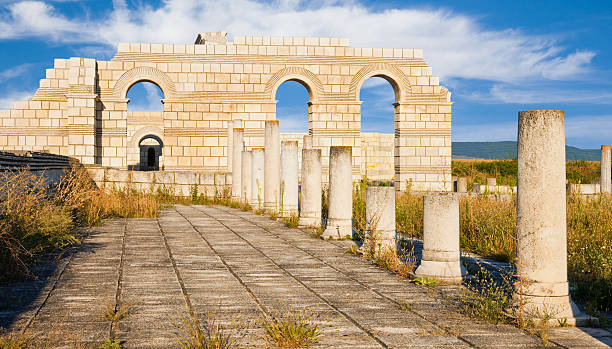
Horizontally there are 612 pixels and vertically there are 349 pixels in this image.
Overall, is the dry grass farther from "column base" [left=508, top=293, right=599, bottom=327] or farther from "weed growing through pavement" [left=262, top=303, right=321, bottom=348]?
"column base" [left=508, top=293, right=599, bottom=327]

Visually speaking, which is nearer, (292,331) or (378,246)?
(292,331)

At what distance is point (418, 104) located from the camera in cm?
2306

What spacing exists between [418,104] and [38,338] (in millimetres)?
20808

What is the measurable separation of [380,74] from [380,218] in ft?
53.8

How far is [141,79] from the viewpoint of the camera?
21.8 m

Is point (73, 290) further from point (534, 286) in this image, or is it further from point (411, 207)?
point (411, 207)

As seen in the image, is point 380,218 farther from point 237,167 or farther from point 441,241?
point 237,167

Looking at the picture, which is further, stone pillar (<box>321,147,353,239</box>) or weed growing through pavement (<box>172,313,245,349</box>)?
stone pillar (<box>321,147,353,239</box>)

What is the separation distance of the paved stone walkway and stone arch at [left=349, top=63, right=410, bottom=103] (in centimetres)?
1516

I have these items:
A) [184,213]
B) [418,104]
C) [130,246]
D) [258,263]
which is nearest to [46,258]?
[130,246]

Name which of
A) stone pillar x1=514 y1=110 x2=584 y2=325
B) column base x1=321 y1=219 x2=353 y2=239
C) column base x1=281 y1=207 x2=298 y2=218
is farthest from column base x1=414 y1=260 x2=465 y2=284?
column base x1=281 y1=207 x2=298 y2=218

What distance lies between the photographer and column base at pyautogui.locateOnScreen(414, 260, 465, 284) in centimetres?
575

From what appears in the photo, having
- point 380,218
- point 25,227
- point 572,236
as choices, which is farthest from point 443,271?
point 25,227

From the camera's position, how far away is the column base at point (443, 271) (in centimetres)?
575
